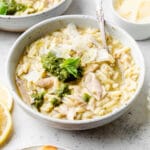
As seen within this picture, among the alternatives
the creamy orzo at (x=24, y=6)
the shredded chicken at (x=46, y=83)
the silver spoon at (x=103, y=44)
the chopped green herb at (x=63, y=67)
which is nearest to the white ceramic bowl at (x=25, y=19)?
the creamy orzo at (x=24, y=6)

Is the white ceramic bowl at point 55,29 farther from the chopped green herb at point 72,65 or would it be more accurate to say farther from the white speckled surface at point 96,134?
the chopped green herb at point 72,65

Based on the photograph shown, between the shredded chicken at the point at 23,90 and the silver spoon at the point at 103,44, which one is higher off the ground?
the silver spoon at the point at 103,44

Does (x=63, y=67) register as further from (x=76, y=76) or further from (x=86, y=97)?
(x=86, y=97)

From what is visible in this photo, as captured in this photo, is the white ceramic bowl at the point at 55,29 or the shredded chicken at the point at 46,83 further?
the shredded chicken at the point at 46,83

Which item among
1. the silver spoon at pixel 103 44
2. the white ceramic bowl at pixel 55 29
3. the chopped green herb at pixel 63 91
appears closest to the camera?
the white ceramic bowl at pixel 55 29

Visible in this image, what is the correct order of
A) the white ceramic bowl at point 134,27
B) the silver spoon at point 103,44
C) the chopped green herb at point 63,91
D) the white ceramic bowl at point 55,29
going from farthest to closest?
the white ceramic bowl at point 134,27 < the silver spoon at point 103,44 < the chopped green herb at point 63,91 < the white ceramic bowl at point 55,29

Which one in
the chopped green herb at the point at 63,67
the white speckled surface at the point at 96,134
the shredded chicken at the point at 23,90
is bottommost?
the white speckled surface at the point at 96,134

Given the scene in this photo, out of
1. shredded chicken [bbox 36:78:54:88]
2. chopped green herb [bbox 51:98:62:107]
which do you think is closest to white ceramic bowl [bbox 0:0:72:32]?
shredded chicken [bbox 36:78:54:88]

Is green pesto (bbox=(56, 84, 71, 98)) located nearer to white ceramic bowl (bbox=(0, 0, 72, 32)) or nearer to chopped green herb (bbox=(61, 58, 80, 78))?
chopped green herb (bbox=(61, 58, 80, 78))

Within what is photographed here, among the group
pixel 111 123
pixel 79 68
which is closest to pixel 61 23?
pixel 79 68
